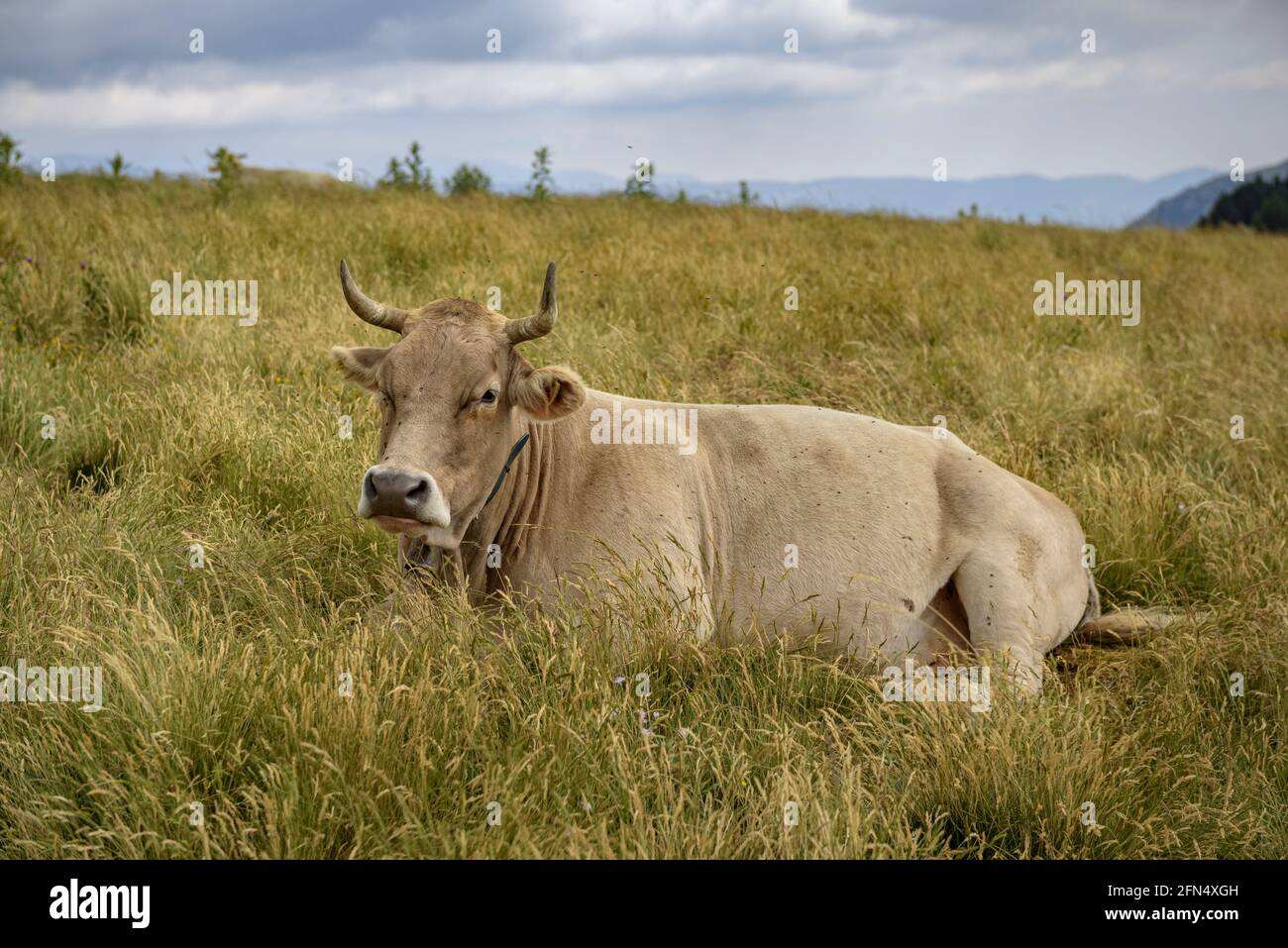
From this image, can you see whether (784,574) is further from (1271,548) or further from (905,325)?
(905,325)

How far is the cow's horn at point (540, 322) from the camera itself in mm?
4535

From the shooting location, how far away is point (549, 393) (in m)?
4.86

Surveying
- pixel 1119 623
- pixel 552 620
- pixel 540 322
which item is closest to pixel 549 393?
pixel 540 322

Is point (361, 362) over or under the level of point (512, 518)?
over

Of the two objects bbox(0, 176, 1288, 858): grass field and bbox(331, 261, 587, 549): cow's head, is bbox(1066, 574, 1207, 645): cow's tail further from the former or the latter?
bbox(331, 261, 587, 549): cow's head

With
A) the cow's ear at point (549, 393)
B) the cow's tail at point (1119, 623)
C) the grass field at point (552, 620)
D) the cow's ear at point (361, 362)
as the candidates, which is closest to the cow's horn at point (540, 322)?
the cow's ear at point (549, 393)

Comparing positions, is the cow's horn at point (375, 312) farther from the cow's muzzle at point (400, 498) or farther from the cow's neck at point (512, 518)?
the cow's muzzle at point (400, 498)

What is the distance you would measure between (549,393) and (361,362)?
0.88 meters

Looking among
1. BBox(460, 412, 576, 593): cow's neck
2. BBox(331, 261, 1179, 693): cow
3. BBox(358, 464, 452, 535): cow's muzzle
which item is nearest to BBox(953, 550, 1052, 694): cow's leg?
BBox(331, 261, 1179, 693): cow

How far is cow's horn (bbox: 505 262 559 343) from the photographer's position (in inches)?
179

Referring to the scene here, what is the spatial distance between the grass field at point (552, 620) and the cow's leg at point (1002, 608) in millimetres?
280

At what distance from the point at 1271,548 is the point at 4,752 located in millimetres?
5677

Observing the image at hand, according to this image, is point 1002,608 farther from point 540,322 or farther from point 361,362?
point 361,362
